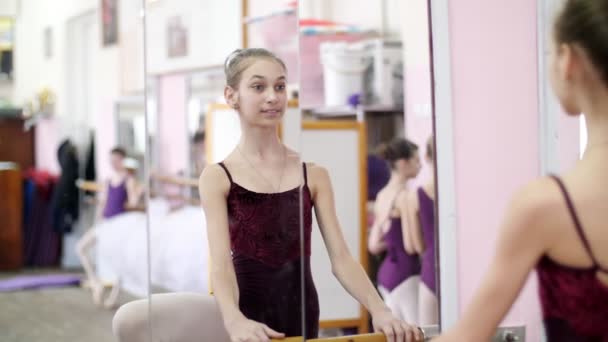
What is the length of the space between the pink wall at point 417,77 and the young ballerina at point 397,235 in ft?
0.11

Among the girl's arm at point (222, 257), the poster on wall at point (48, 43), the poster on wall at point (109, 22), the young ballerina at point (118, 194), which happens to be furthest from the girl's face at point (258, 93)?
the poster on wall at point (48, 43)

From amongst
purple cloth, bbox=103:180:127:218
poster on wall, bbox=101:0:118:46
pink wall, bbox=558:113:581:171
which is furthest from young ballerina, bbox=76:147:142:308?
pink wall, bbox=558:113:581:171

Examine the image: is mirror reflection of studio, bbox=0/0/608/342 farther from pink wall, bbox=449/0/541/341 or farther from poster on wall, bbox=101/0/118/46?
poster on wall, bbox=101/0/118/46

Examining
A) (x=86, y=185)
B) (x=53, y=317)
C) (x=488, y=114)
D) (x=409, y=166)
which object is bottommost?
(x=53, y=317)

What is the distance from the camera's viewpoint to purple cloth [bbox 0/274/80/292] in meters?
3.05

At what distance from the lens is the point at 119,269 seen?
2.21m

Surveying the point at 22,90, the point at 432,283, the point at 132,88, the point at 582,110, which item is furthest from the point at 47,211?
the point at 582,110

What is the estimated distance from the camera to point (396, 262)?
1.87 meters

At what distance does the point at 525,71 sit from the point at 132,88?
1.20 meters

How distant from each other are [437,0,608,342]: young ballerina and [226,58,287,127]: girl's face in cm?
63

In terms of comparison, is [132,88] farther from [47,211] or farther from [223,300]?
[47,211]

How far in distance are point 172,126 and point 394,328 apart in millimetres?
611

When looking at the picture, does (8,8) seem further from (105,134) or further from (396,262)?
(396,262)

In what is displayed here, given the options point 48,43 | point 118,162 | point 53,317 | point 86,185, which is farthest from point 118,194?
point 86,185
